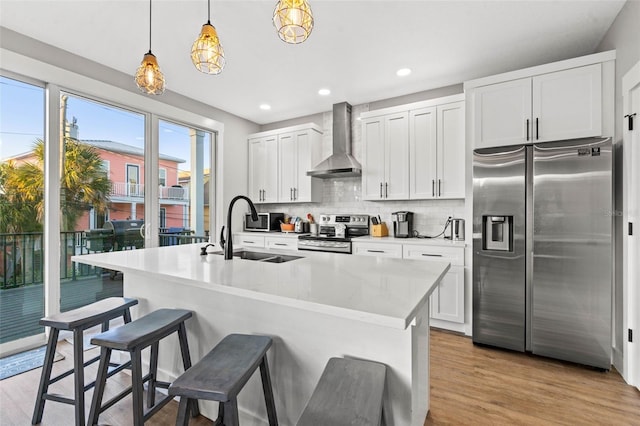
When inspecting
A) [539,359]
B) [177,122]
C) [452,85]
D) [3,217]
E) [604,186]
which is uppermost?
[452,85]

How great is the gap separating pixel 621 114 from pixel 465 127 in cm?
113

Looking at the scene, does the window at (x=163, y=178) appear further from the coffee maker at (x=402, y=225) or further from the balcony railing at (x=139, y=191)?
the coffee maker at (x=402, y=225)

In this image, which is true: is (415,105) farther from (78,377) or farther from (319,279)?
(78,377)

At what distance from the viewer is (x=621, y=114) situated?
90.4 inches

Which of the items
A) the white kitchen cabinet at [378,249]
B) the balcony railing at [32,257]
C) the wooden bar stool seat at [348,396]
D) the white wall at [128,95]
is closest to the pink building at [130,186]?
the balcony railing at [32,257]

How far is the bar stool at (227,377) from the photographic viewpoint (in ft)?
3.77

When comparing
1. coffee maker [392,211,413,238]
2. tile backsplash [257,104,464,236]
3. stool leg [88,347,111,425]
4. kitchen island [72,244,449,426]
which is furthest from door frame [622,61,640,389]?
stool leg [88,347,111,425]

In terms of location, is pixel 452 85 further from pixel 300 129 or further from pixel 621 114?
pixel 300 129

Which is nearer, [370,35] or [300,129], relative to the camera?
[370,35]

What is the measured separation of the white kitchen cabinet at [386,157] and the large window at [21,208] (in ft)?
10.8

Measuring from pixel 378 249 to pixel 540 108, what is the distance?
1.97m

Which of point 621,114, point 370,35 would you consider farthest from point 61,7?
point 621,114

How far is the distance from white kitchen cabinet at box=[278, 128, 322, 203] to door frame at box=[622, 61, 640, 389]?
3149 mm

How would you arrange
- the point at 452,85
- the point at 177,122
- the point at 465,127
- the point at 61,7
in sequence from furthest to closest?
the point at 177,122, the point at 452,85, the point at 465,127, the point at 61,7
